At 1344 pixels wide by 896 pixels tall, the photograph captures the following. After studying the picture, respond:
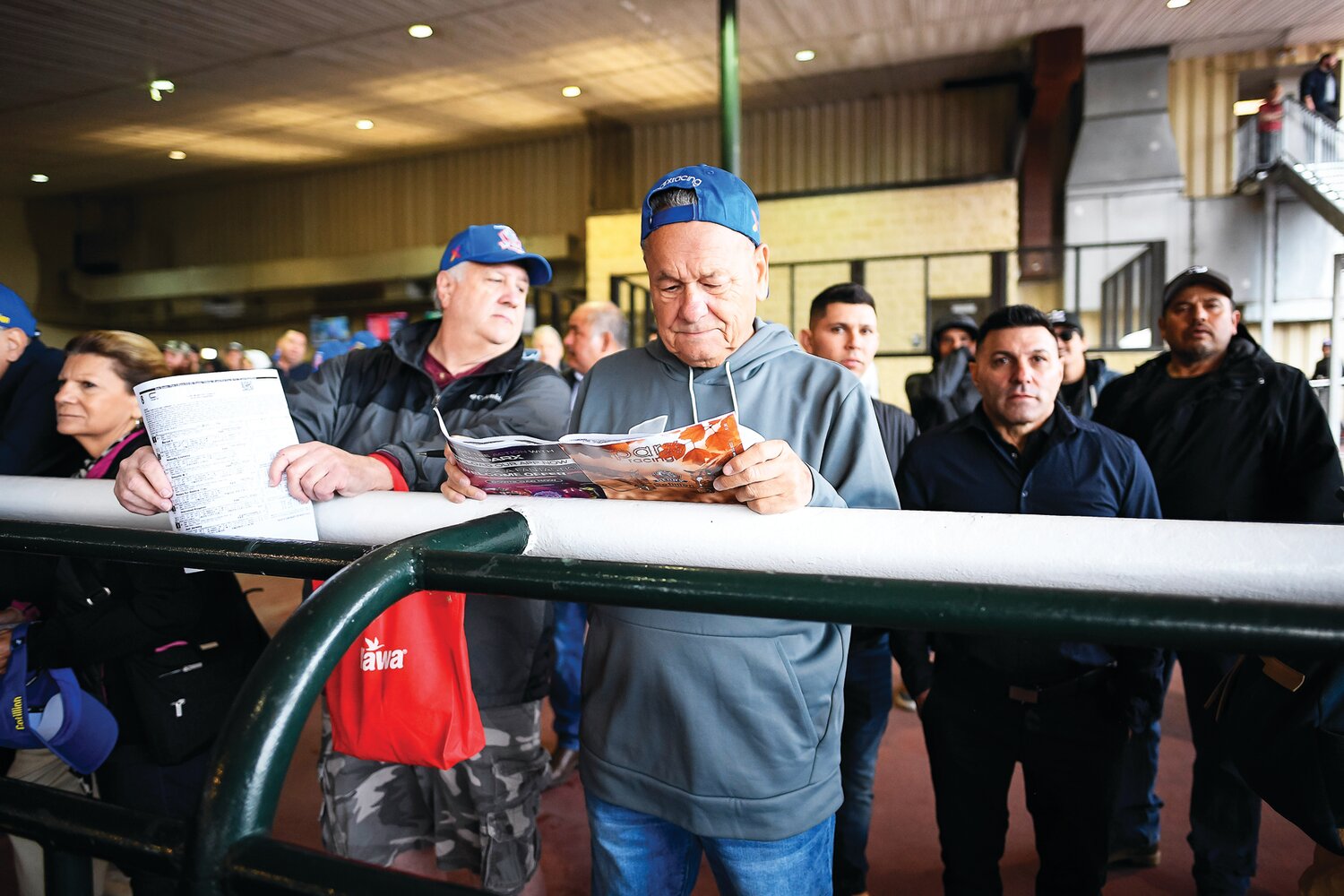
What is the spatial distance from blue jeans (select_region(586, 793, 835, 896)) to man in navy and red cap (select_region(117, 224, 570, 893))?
46 cm

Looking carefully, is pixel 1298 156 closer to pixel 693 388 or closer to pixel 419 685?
pixel 693 388

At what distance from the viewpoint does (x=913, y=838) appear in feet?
8.27

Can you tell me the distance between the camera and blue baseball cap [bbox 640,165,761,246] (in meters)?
1.25

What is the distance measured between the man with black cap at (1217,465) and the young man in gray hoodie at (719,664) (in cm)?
154

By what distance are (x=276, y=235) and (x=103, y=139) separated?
3.32 metres

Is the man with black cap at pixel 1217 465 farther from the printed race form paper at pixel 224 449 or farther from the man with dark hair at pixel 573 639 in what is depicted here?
the printed race form paper at pixel 224 449

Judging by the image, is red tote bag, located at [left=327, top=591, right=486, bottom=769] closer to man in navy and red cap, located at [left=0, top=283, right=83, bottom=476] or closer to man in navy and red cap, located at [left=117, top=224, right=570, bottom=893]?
man in navy and red cap, located at [left=117, top=224, right=570, bottom=893]

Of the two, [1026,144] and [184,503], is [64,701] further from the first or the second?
[1026,144]

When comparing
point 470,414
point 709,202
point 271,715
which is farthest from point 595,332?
point 271,715

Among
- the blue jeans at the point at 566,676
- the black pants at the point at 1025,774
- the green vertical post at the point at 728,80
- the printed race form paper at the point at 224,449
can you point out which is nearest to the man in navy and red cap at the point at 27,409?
the printed race form paper at the point at 224,449

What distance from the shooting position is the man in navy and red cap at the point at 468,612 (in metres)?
1.69

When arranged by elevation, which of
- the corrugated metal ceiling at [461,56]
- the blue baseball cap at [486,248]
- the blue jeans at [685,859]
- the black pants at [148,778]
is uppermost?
the corrugated metal ceiling at [461,56]

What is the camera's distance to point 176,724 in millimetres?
1813

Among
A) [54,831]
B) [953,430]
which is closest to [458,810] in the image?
[54,831]
